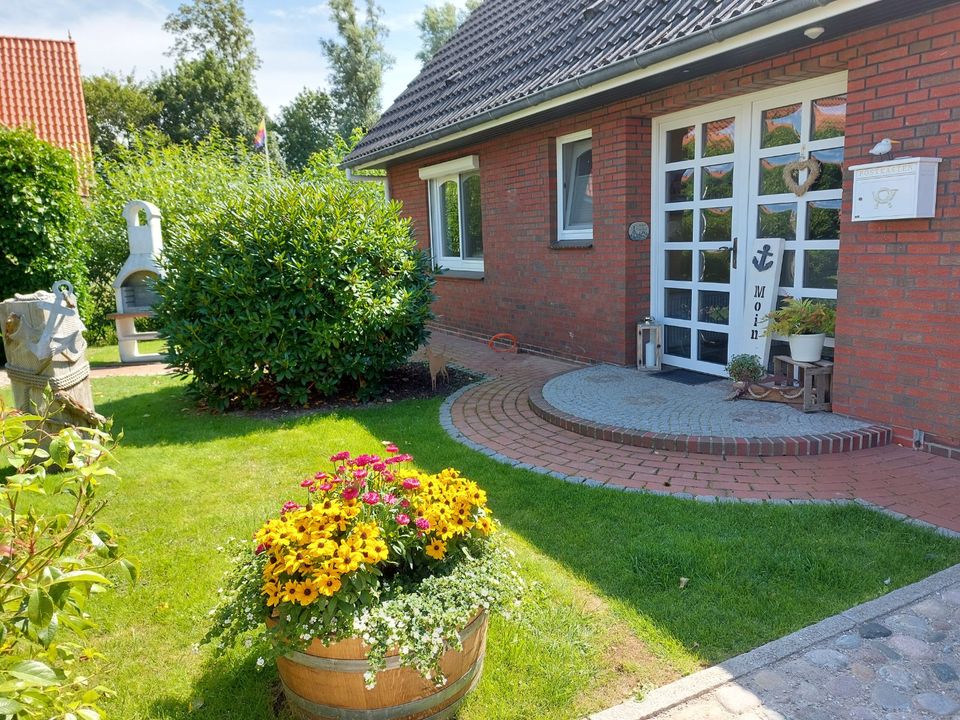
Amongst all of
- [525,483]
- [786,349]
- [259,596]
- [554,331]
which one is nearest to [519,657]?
[259,596]

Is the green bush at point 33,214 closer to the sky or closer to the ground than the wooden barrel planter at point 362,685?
closer to the sky

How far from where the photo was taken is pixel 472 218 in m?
10.8

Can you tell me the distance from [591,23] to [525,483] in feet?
19.3

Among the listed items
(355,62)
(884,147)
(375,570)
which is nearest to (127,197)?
(884,147)

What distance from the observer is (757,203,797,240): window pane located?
5898 millimetres

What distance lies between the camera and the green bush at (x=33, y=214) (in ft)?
33.3

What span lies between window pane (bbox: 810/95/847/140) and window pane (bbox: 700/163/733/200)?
907 mm

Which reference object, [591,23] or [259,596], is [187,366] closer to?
[259,596]

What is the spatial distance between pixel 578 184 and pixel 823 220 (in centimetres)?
326

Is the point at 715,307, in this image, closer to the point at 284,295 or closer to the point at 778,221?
the point at 778,221

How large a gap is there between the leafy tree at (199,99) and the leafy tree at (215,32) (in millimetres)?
1540

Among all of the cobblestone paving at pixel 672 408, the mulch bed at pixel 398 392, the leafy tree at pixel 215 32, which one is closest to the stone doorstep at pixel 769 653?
the cobblestone paving at pixel 672 408

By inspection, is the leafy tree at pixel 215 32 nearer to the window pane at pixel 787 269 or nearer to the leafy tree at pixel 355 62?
the leafy tree at pixel 355 62

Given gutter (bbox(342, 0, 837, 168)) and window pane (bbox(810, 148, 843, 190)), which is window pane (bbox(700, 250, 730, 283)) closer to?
window pane (bbox(810, 148, 843, 190))
